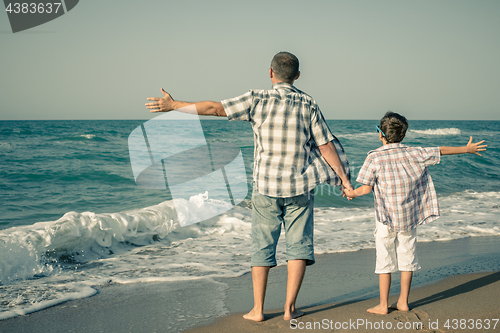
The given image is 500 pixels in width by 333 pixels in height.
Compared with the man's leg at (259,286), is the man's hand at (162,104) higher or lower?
higher

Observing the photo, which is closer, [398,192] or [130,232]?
[398,192]

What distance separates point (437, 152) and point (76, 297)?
3041 mm

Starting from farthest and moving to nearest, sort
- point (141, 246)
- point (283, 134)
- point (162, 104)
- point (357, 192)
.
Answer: point (141, 246), point (357, 192), point (283, 134), point (162, 104)

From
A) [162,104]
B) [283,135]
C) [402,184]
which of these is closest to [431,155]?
[402,184]

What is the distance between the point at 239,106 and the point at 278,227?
82 centimetres

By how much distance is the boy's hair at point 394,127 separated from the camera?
244cm

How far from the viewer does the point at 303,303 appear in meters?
2.76

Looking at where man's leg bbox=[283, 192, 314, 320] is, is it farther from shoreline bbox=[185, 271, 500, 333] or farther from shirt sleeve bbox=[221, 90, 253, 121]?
shirt sleeve bbox=[221, 90, 253, 121]

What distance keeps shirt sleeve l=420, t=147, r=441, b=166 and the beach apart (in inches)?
42.3

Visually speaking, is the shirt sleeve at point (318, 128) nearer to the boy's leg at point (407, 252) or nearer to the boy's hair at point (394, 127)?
the boy's hair at point (394, 127)

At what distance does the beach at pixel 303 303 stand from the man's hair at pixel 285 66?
161 centimetres

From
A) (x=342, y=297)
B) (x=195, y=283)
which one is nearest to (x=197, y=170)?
(x=195, y=283)

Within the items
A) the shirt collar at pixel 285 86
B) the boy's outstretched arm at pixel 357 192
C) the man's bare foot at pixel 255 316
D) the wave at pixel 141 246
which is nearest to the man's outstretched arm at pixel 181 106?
the shirt collar at pixel 285 86

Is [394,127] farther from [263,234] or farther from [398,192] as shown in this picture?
[263,234]
